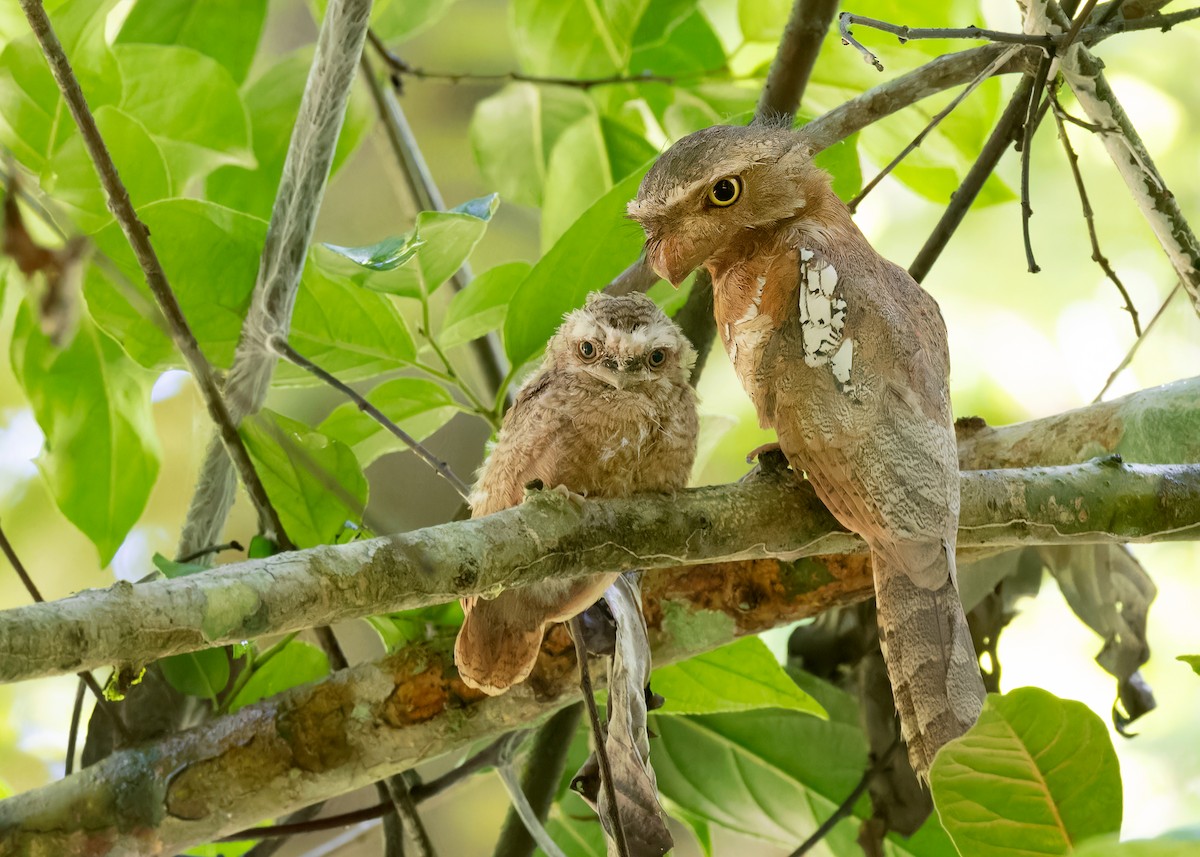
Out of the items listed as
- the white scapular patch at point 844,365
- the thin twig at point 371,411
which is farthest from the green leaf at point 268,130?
the white scapular patch at point 844,365

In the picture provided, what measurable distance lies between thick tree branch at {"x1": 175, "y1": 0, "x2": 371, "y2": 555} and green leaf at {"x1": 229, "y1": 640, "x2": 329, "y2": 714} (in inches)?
13.4

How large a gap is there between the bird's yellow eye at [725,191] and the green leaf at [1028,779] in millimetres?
519

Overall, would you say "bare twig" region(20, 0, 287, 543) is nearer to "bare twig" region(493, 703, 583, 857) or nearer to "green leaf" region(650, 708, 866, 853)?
"bare twig" region(493, 703, 583, 857)

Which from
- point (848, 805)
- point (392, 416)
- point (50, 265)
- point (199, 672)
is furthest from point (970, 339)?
point (50, 265)

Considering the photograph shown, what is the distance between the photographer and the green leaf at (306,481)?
1290 millimetres

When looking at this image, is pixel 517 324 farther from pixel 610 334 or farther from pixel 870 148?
pixel 870 148

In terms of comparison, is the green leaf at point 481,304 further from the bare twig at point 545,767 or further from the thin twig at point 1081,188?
the thin twig at point 1081,188

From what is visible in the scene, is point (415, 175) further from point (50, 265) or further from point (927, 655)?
point (50, 265)

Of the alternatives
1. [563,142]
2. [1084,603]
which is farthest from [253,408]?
[1084,603]

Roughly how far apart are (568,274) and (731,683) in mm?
585

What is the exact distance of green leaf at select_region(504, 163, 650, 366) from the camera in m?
1.27

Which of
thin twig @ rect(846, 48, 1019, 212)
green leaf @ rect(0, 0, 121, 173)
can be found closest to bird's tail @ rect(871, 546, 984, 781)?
thin twig @ rect(846, 48, 1019, 212)

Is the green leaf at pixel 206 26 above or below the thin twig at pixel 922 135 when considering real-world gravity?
above

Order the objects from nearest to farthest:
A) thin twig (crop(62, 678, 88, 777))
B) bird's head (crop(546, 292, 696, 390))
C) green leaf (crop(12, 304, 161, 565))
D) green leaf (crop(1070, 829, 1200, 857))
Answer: green leaf (crop(1070, 829, 1200, 857)) < bird's head (crop(546, 292, 696, 390)) < thin twig (crop(62, 678, 88, 777)) < green leaf (crop(12, 304, 161, 565))
